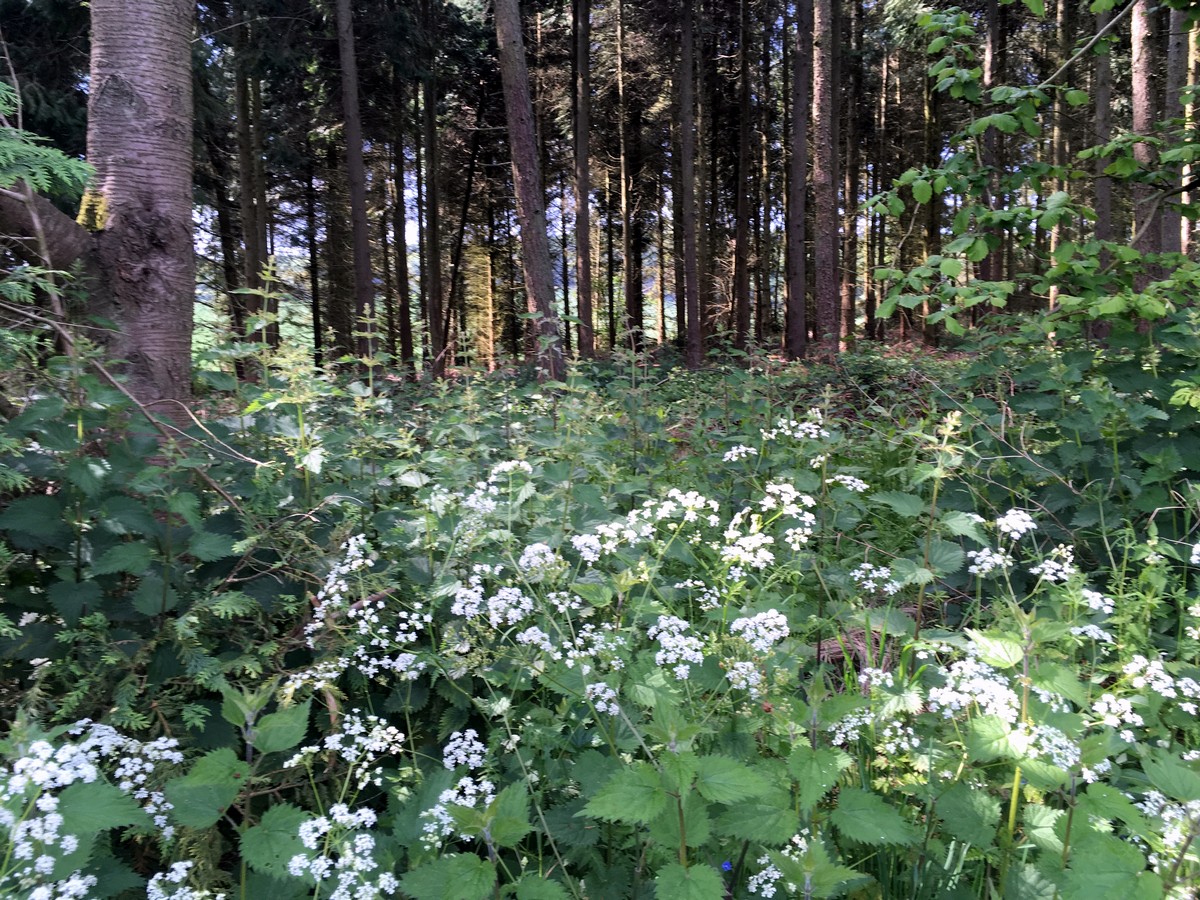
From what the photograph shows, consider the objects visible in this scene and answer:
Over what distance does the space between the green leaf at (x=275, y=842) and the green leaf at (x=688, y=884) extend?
2.49 ft

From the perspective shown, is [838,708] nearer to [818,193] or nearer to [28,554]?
[28,554]

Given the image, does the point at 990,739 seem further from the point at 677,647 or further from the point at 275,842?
the point at 275,842

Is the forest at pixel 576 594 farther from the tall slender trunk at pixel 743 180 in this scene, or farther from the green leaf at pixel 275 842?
the tall slender trunk at pixel 743 180

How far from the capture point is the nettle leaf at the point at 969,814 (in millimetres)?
1566

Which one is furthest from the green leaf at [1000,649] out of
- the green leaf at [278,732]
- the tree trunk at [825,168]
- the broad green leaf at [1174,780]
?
the tree trunk at [825,168]

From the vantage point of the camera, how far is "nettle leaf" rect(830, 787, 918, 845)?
1391mm

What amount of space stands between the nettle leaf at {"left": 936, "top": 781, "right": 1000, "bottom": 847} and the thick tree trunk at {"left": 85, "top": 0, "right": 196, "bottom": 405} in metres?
3.48

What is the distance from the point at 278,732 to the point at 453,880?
0.51 meters

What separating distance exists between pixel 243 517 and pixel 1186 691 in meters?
2.66

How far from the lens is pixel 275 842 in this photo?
4.53ft

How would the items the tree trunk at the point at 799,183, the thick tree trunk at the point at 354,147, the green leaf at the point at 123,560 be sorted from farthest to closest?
the tree trunk at the point at 799,183
the thick tree trunk at the point at 354,147
the green leaf at the point at 123,560

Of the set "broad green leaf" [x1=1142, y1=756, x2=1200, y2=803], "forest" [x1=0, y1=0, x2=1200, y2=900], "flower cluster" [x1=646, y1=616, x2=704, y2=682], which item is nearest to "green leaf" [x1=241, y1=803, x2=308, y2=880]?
"forest" [x1=0, y1=0, x2=1200, y2=900]

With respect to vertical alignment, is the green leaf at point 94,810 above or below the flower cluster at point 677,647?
below

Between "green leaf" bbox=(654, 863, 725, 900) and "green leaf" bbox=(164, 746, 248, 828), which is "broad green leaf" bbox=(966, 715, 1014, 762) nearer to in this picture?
"green leaf" bbox=(654, 863, 725, 900)
